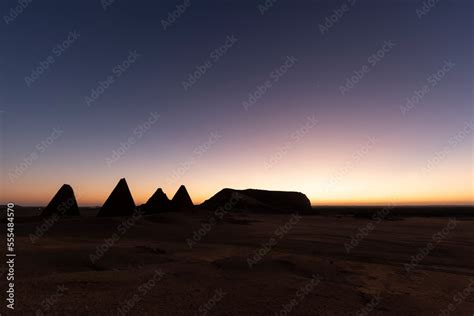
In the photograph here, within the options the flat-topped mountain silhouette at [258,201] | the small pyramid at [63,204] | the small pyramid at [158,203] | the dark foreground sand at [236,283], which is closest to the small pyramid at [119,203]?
the small pyramid at [63,204]

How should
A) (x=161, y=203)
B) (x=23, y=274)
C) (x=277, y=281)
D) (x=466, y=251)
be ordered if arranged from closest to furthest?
(x=23, y=274) < (x=277, y=281) < (x=466, y=251) < (x=161, y=203)

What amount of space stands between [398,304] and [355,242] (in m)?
6.92

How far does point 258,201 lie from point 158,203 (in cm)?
2434

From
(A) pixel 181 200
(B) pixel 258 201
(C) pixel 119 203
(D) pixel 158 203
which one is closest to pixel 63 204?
(C) pixel 119 203

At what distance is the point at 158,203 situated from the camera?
2706 cm

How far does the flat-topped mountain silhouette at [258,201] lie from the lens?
43.7 m

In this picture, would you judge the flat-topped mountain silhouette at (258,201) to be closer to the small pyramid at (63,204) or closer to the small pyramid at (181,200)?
the small pyramid at (181,200)

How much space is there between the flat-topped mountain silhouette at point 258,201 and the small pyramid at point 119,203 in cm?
2146

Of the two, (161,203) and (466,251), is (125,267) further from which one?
(161,203)

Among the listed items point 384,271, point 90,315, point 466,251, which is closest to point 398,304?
point 384,271

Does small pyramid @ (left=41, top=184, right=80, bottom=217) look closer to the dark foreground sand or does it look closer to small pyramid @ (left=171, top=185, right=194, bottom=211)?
small pyramid @ (left=171, top=185, right=194, bottom=211)

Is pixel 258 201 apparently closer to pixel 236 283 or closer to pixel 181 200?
pixel 181 200

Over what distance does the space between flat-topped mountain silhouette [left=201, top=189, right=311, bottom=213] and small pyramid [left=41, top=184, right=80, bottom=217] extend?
2248 cm

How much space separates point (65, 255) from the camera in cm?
674
